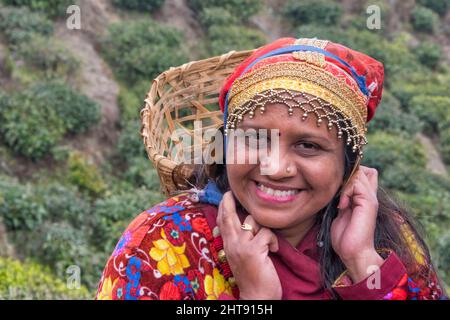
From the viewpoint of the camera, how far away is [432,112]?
1176 centimetres

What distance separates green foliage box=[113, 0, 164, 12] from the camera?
11.1 m

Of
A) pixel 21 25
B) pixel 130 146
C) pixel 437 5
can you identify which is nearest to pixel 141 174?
pixel 130 146

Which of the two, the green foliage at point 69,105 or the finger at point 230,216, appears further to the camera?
the green foliage at point 69,105

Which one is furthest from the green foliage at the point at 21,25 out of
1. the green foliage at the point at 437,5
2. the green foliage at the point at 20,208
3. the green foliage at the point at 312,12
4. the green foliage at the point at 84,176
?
the green foliage at the point at 437,5

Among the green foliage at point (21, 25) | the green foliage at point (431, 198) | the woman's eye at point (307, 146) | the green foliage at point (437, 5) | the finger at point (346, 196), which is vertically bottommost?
the green foliage at point (431, 198)

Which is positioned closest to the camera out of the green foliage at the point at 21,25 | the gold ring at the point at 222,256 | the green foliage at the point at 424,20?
the gold ring at the point at 222,256

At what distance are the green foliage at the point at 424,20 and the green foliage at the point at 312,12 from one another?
2017 mm

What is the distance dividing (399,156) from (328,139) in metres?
8.39

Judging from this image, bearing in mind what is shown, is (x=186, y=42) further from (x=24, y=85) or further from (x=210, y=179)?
(x=210, y=179)

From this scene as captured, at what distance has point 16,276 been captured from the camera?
16.5 feet

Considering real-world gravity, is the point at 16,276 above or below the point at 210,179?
below

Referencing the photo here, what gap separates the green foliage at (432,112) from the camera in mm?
11742

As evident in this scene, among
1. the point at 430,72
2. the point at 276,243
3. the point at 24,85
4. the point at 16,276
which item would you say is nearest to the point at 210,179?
the point at 276,243

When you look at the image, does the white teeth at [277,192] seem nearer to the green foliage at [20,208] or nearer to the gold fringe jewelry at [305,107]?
the gold fringe jewelry at [305,107]
